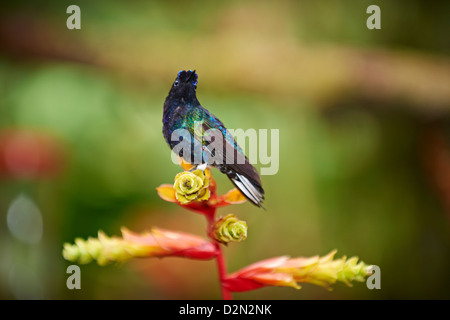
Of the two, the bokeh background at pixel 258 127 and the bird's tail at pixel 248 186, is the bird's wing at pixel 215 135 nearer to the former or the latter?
the bird's tail at pixel 248 186

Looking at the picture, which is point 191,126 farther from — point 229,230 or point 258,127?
point 258,127

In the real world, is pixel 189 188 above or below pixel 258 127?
Result: below

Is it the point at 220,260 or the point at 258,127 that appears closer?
Answer: the point at 220,260

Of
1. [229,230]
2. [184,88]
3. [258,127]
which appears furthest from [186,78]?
[258,127]

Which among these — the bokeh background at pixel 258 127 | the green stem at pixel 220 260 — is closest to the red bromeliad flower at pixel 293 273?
the green stem at pixel 220 260

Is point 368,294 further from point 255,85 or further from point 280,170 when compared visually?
point 255,85

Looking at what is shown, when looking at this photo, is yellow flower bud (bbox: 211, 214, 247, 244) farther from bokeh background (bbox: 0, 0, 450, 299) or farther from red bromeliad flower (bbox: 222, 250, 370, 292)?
bokeh background (bbox: 0, 0, 450, 299)
